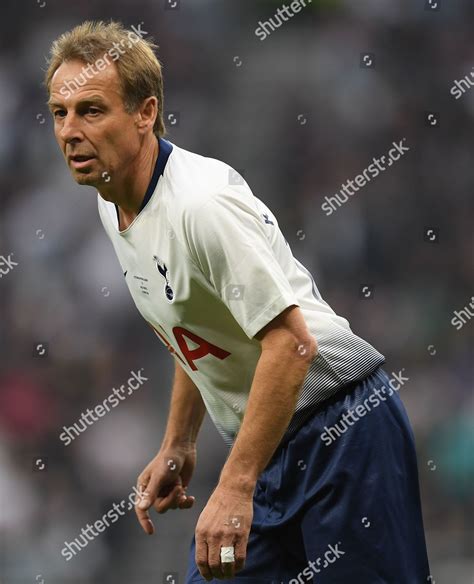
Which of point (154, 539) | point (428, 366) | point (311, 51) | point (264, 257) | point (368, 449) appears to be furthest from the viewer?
point (311, 51)

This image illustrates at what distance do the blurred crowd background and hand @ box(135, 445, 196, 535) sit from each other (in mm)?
1732

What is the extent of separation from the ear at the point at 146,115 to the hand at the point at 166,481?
0.92 metres

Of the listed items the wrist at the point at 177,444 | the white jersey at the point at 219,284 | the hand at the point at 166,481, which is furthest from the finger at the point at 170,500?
the white jersey at the point at 219,284

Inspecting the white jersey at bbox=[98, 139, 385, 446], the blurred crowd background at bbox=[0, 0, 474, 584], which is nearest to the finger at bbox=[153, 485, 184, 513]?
the white jersey at bbox=[98, 139, 385, 446]

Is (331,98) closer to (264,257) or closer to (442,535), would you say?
(442,535)

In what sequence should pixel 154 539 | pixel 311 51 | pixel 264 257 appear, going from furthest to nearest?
pixel 311 51
pixel 154 539
pixel 264 257

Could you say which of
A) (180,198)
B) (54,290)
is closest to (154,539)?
(54,290)

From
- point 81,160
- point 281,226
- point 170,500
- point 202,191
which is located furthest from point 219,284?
point 281,226

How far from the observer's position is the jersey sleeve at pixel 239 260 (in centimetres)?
219

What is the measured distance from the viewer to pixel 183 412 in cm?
297

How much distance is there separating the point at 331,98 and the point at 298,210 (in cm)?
64

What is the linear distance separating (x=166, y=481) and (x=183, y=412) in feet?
0.64

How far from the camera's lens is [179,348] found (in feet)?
8.41

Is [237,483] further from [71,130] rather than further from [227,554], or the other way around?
[71,130]
